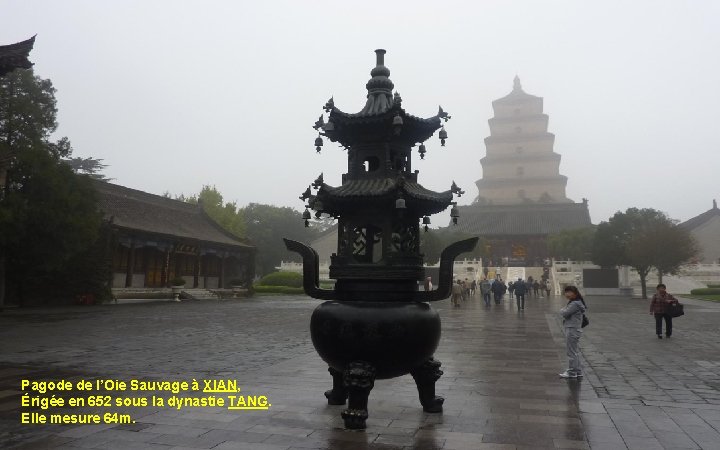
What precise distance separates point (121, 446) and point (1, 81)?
71.7 feet

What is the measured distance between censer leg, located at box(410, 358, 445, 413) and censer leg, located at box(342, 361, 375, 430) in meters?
0.73

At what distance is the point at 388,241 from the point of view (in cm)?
627

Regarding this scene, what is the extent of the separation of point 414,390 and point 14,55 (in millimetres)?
13681

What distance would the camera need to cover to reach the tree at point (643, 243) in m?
31.8

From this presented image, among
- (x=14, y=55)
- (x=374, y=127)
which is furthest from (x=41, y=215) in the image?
(x=374, y=127)

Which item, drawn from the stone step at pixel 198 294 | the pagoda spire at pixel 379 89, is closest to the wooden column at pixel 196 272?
the stone step at pixel 198 294

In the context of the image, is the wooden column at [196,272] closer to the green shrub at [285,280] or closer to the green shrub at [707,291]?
the green shrub at [285,280]

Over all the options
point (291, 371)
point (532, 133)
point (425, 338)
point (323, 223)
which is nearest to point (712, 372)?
point (425, 338)

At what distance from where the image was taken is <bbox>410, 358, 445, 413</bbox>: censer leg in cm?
585

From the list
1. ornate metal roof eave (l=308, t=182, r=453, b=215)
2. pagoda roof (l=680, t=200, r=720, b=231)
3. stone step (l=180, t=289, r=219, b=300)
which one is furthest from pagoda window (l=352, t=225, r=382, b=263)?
pagoda roof (l=680, t=200, r=720, b=231)

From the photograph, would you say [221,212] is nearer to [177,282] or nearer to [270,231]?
[270,231]

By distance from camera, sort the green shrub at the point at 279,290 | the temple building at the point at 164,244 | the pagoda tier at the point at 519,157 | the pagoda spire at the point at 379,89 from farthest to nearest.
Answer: the pagoda tier at the point at 519,157, the green shrub at the point at 279,290, the temple building at the point at 164,244, the pagoda spire at the point at 379,89

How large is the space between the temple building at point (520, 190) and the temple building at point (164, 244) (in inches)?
1075

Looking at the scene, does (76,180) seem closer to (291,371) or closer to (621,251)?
(291,371)
